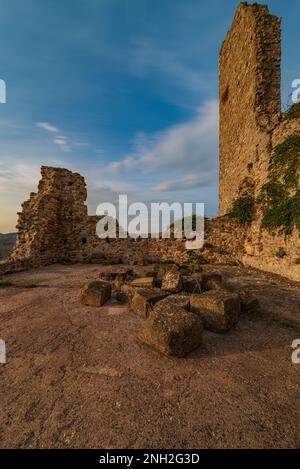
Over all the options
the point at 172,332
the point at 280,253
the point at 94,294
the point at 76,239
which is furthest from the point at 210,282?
the point at 76,239

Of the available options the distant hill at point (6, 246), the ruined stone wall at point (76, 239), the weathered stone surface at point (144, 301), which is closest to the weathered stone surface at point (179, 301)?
the weathered stone surface at point (144, 301)

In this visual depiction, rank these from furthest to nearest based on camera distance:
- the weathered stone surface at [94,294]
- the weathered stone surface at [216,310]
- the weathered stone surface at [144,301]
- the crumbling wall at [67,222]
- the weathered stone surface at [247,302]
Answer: the crumbling wall at [67,222] < the weathered stone surface at [94,294] < the weathered stone surface at [247,302] < the weathered stone surface at [144,301] < the weathered stone surface at [216,310]

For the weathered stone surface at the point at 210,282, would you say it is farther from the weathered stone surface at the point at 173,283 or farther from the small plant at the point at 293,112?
the small plant at the point at 293,112

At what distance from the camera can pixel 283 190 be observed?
6.23 meters

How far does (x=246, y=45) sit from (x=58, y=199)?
34.1 feet

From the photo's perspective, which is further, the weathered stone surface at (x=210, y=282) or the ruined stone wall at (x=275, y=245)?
the ruined stone wall at (x=275, y=245)

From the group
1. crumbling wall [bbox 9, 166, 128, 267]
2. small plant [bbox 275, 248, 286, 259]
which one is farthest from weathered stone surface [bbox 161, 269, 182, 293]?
crumbling wall [bbox 9, 166, 128, 267]

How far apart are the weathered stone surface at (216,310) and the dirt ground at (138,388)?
129mm

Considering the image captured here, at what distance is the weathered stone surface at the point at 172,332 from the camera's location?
7.12 ft

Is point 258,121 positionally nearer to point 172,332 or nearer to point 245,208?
point 245,208

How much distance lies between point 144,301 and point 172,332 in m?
1.03
